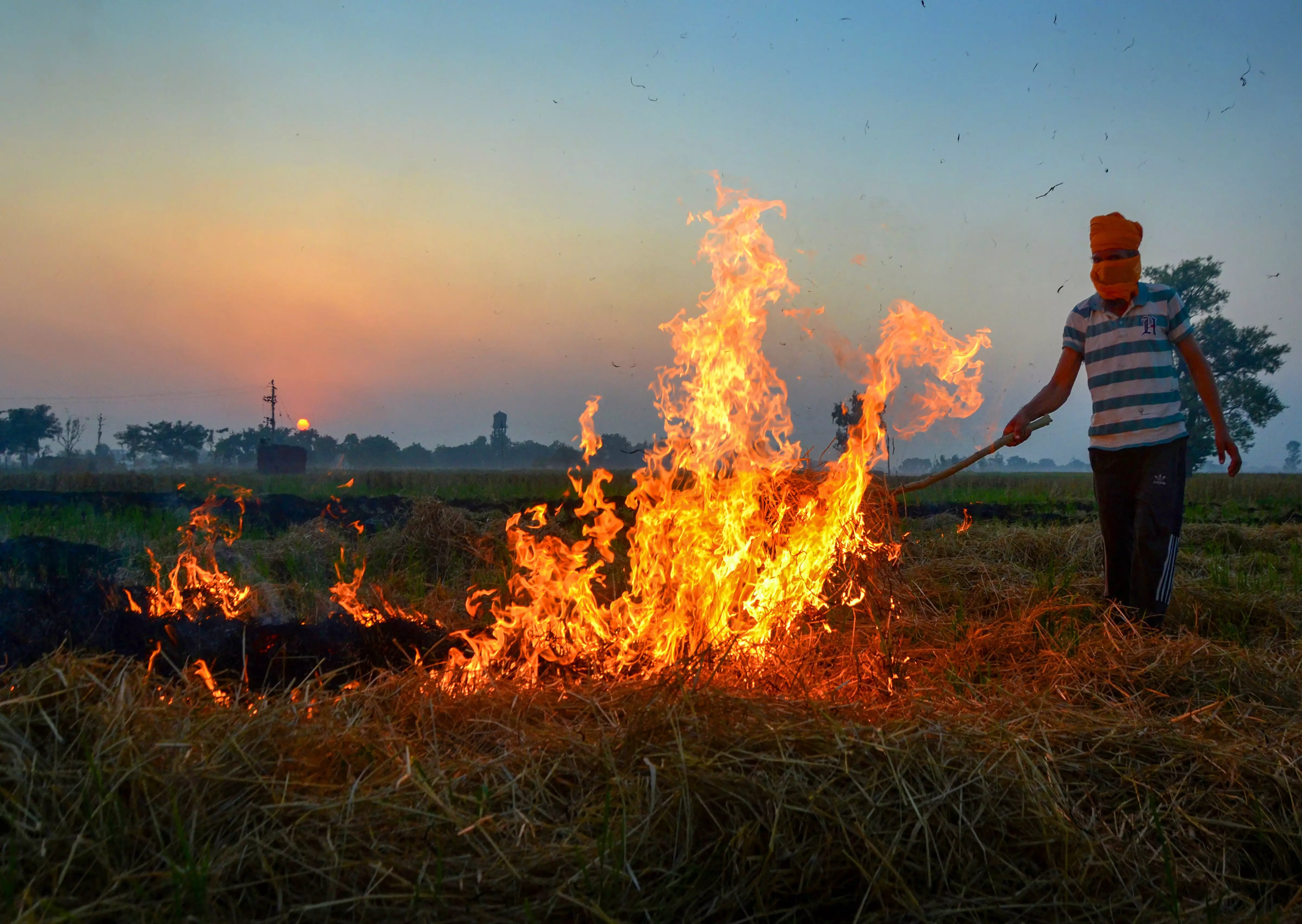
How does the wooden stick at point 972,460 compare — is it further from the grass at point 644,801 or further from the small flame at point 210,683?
the small flame at point 210,683

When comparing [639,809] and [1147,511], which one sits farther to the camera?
[1147,511]

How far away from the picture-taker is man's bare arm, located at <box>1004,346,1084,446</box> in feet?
15.4

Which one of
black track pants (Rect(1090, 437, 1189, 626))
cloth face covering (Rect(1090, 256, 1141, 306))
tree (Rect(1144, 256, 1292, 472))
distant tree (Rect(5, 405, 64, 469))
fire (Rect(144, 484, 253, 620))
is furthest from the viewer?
distant tree (Rect(5, 405, 64, 469))

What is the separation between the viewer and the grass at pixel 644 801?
1.90 metres

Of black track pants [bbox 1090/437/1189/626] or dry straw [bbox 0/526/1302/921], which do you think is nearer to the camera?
dry straw [bbox 0/526/1302/921]

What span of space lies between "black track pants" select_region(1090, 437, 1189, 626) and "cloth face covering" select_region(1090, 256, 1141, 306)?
868mm

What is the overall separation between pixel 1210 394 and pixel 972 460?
135 centimetres

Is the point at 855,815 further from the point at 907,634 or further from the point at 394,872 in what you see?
the point at 907,634

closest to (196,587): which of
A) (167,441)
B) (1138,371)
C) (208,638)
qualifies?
(208,638)

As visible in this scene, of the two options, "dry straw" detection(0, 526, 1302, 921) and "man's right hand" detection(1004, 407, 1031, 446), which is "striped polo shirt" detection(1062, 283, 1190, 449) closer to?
"man's right hand" detection(1004, 407, 1031, 446)

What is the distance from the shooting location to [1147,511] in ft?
13.8

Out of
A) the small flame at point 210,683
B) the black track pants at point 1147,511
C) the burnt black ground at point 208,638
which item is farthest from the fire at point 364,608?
the black track pants at point 1147,511

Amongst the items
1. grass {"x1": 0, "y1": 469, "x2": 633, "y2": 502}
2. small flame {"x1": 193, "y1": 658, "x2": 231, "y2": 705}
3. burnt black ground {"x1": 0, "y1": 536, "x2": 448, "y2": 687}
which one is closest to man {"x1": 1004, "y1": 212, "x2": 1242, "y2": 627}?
burnt black ground {"x1": 0, "y1": 536, "x2": 448, "y2": 687}

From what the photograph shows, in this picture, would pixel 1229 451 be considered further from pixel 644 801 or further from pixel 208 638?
pixel 208 638
